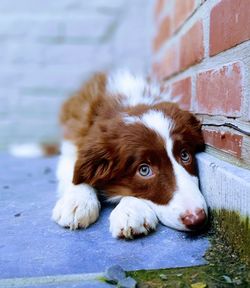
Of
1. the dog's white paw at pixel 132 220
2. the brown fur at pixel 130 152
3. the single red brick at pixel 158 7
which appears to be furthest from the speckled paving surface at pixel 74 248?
the single red brick at pixel 158 7

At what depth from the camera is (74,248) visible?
4.34 feet

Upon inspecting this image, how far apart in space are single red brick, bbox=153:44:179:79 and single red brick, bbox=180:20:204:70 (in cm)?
15

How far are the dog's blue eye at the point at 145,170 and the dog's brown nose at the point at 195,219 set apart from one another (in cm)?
25

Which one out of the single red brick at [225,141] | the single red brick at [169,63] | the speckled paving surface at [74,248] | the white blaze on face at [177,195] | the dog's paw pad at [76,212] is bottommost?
the speckled paving surface at [74,248]

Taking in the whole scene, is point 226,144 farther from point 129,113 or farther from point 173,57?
point 173,57

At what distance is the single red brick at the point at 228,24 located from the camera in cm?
133

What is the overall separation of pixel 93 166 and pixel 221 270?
0.73 metres

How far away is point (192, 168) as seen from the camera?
1680 millimetres

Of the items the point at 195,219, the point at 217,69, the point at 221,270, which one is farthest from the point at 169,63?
the point at 221,270

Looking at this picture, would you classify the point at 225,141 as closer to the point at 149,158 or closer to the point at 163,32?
the point at 149,158

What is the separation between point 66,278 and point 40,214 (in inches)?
20.7

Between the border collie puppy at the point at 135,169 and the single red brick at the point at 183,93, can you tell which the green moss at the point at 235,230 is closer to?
the border collie puppy at the point at 135,169

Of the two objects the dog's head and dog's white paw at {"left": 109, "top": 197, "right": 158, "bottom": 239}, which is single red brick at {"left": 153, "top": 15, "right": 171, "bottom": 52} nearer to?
the dog's head

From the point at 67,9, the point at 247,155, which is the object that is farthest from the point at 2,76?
the point at 247,155
